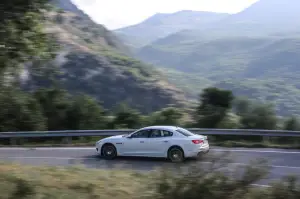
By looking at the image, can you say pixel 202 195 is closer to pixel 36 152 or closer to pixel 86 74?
pixel 36 152

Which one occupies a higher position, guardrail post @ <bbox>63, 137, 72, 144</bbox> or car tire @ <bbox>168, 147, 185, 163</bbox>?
guardrail post @ <bbox>63, 137, 72, 144</bbox>

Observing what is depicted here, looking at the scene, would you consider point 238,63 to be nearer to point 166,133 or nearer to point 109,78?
point 109,78

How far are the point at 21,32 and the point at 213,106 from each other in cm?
1539

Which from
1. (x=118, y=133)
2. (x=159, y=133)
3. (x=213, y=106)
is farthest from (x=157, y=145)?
(x=213, y=106)

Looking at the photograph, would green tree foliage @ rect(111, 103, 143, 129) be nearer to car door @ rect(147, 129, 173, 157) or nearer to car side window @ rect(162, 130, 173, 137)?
car door @ rect(147, 129, 173, 157)

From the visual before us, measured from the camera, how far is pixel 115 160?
1675 cm

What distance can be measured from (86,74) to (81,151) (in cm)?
2847

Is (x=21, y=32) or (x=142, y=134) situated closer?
(x=21, y=32)

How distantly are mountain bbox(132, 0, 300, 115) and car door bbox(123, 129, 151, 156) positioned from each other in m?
28.7

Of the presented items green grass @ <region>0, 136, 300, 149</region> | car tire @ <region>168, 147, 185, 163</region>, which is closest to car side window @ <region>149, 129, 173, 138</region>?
car tire @ <region>168, 147, 185, 163</region>

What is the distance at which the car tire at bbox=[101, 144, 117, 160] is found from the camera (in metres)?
17.0

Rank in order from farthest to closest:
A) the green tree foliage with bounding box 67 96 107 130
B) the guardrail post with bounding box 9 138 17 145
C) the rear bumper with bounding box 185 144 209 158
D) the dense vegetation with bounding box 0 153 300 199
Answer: the green tree foliage with bounding box 67 96 107 130 → the guardrail post with bounding box 9 138 17 145 → the rear bumper with bounding box 185 144 209 158 → the dense vegetation with bounding box 0 153 300 199

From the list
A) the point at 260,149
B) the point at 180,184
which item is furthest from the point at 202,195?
the point at 260,149

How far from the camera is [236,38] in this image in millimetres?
162500
